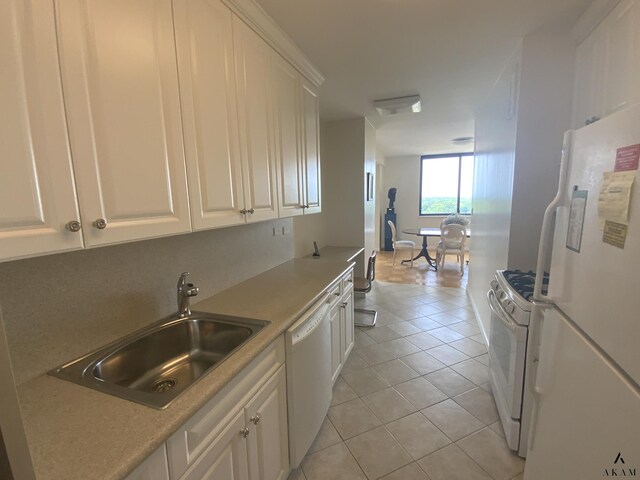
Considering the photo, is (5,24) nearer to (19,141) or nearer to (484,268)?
(19,141)

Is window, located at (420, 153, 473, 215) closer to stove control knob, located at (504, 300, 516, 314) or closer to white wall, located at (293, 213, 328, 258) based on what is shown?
white wall, located at (293, 213, 328, 258)

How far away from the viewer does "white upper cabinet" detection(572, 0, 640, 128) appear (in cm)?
146

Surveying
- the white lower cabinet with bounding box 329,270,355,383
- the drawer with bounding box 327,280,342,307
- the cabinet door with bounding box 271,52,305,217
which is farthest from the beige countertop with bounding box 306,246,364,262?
the cabinet door with bounding box 271,52,305,217

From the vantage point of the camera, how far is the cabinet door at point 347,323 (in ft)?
7.95

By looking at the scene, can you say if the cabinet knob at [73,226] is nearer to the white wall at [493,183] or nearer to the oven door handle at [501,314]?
the oven door handle at [501,314]

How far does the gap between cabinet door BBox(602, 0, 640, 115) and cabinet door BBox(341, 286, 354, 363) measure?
1.99m

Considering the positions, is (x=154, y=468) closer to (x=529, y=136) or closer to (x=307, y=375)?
(x=307, y=375)

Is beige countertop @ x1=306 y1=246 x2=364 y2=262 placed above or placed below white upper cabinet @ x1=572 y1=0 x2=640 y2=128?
below

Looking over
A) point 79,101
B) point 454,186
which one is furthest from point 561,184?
point 454,186

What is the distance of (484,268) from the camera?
325 cm

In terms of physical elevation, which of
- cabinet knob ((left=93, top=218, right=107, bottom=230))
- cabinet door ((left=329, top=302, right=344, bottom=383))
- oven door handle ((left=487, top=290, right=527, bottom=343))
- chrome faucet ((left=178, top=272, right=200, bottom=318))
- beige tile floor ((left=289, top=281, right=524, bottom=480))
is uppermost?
cabinet knob ((left=93, top=218, right=107, bottom=230))

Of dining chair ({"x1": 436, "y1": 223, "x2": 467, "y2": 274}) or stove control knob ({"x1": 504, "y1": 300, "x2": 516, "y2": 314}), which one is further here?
dining chair ({"x1": 436, "y1": 223, "x2": 467, "y2": 274})

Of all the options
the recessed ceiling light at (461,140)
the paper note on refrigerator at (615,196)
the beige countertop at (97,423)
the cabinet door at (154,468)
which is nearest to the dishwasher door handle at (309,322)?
the beige countertop at (97,423)

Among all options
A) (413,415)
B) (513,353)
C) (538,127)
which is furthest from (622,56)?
(413,415)
